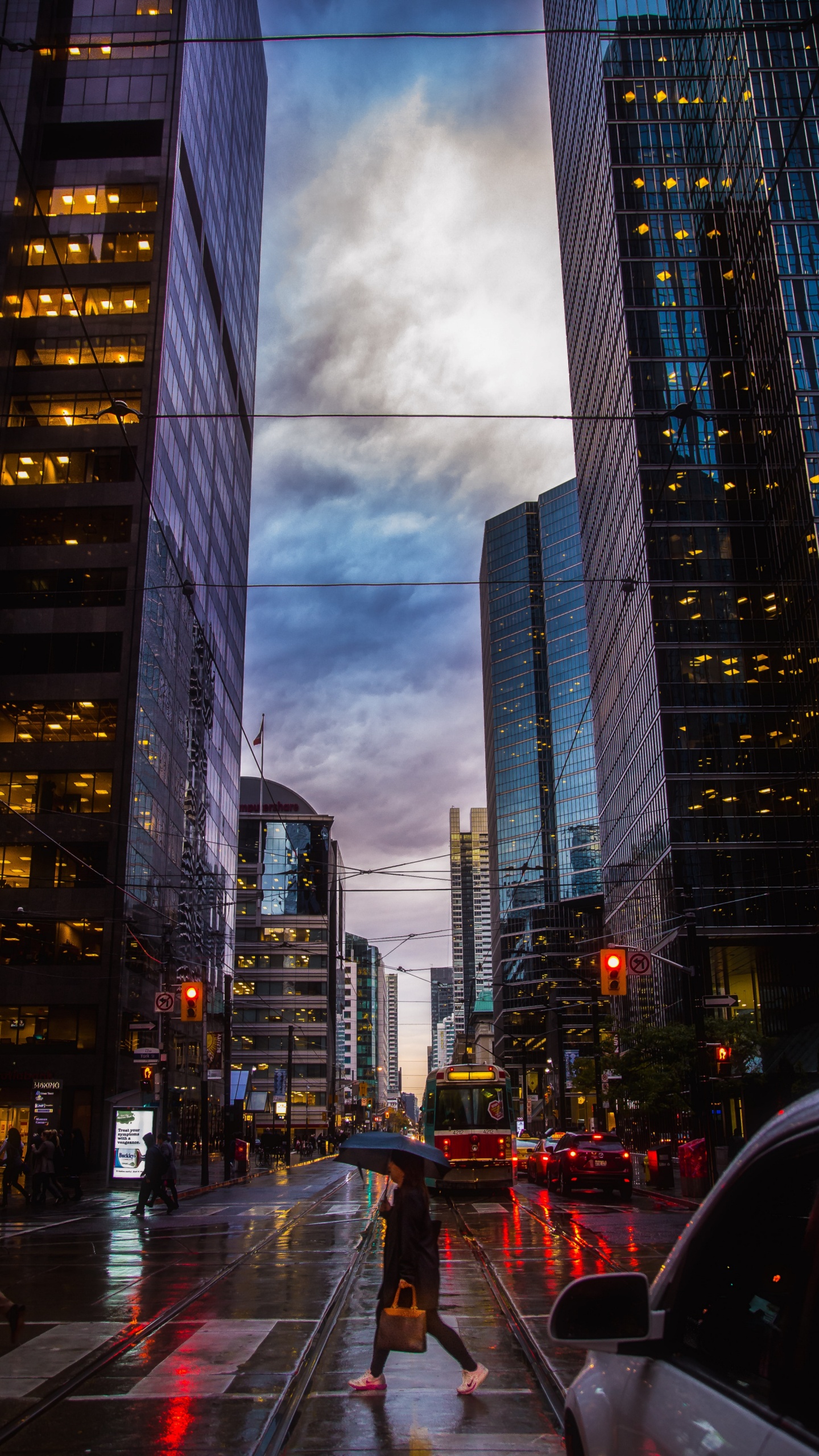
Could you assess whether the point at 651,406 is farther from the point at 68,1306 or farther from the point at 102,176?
the point at 68,1306

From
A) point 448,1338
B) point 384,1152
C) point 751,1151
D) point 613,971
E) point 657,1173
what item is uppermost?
point 613,971

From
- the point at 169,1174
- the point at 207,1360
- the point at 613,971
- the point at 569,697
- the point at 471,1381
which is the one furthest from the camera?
the point at 569,697

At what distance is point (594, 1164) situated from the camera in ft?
92.5

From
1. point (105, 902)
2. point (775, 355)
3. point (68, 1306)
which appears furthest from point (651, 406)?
point (68, 1306)

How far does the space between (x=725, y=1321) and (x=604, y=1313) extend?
0.31 metres

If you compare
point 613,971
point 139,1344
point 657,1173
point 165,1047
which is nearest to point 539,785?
point 165,1047

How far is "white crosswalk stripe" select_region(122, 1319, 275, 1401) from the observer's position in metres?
8.15

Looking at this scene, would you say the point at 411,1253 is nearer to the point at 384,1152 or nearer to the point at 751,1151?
the point at 384,1152

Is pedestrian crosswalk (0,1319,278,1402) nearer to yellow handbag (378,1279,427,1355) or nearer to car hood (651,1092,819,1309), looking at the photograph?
yellow handbag (378,1279,427,1355)

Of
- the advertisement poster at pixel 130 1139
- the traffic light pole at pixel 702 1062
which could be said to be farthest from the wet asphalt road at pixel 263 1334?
the advertisement poster at pixel 130 1139

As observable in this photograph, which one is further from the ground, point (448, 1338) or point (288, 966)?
point (288, 966)

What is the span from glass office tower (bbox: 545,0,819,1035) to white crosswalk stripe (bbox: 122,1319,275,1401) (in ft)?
165

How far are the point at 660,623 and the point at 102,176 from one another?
4178 cm

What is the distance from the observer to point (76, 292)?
56.2m
